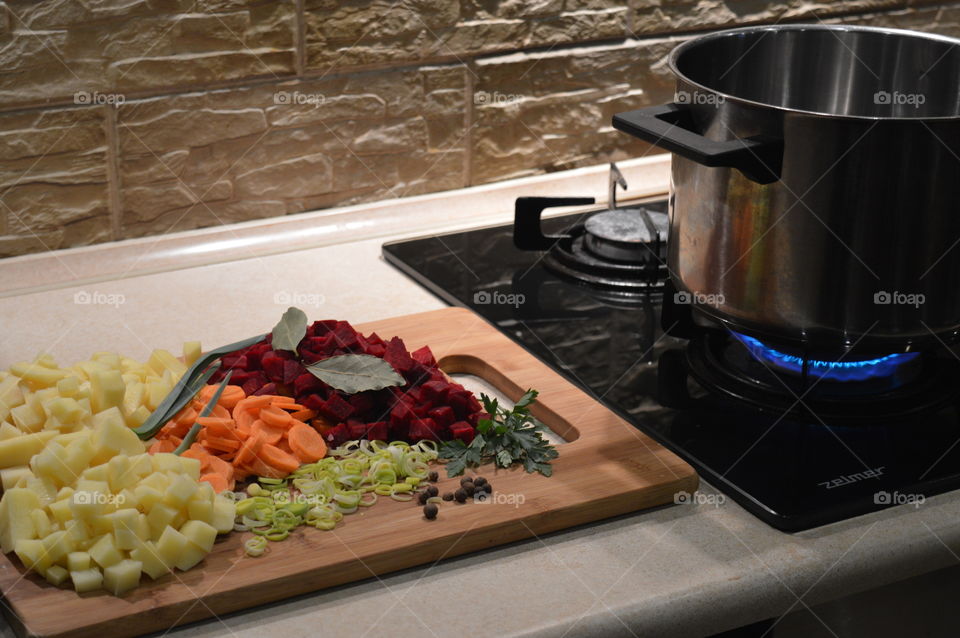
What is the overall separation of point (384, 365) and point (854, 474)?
0.39 metres

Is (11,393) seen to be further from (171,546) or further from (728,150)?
(728,150)

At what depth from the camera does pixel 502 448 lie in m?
0.93

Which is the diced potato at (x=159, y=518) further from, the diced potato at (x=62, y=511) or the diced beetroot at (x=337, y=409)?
the diced beetroot at (x=337, y=409)

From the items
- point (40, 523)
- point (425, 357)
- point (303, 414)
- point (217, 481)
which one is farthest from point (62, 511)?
point (425, 357)

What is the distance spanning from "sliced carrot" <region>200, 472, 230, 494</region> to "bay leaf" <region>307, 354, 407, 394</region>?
0.13 meters

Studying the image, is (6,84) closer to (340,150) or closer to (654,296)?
(340,150)

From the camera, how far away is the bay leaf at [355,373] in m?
0.96

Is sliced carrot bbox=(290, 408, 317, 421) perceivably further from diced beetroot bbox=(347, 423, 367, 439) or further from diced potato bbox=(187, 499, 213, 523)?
diced potato bbox=(187, 499, 213, 523)

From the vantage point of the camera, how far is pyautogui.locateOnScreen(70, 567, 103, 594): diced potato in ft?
2.48

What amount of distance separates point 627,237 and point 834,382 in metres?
0.33

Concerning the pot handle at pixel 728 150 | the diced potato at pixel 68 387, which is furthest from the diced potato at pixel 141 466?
the pot handle at pixel 728 150

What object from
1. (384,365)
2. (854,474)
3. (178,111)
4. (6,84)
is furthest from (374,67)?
(854,474)

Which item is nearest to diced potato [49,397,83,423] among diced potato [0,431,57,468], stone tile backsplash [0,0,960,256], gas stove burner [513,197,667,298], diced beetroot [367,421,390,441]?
diced potato [0,431,57,468]

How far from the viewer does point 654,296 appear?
1.24 m
